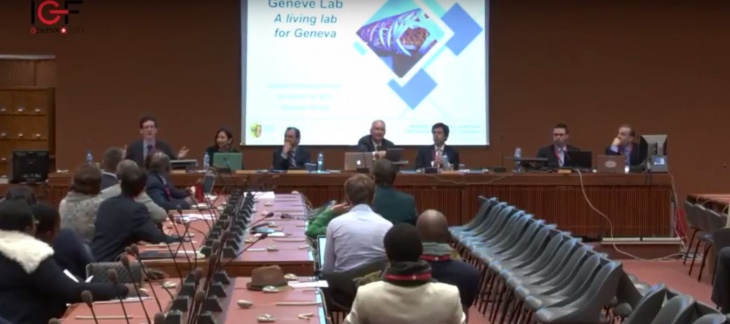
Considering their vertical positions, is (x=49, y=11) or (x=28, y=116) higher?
(x=49, y=11)

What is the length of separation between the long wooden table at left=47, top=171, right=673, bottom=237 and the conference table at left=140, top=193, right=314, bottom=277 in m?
2.31

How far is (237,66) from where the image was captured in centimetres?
1324

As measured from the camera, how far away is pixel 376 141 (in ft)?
39.4

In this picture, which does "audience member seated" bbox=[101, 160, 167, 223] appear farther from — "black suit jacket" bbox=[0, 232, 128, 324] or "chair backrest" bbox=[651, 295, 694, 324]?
"chair backrest" bbox=[651, 295, 694, 324]

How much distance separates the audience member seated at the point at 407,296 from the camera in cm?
389

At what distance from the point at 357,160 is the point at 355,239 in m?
5.07

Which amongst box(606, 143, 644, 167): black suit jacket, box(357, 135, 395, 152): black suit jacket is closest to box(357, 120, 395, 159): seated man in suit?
box(357, 135, 395, 152): black suit jacket

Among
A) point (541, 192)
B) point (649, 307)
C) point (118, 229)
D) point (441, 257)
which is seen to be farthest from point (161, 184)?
point (649, 307)

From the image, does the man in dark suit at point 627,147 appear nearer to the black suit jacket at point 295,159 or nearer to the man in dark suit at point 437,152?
the man in dark suit at point 437,152

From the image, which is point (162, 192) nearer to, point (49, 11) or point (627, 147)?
point (49, 11)

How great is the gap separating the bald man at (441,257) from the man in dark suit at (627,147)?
707 cm

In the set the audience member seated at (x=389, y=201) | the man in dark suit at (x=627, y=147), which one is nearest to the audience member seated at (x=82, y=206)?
the audience member seated at (x=389, y=201)

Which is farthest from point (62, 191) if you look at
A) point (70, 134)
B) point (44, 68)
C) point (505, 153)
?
point (505, 153)

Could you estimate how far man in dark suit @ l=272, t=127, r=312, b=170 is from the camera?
11.8 meters
